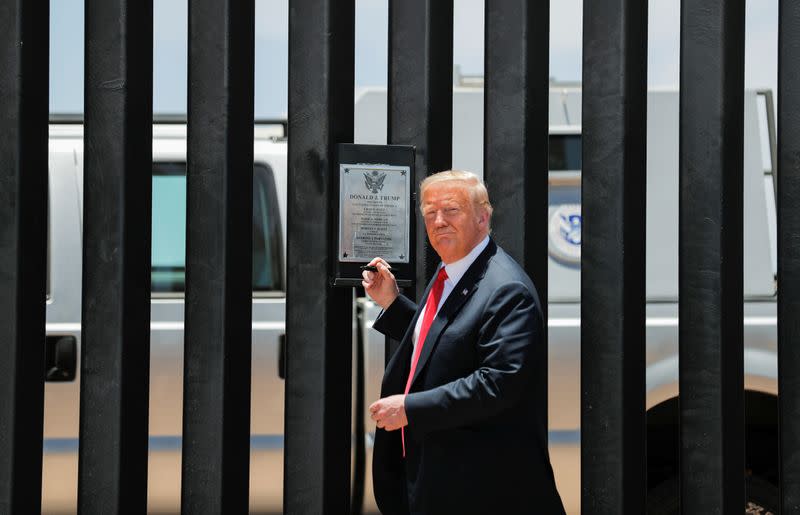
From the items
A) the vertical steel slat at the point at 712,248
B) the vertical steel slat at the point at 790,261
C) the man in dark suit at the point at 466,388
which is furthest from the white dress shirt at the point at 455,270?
the vertical steel slat at the point at 790,261

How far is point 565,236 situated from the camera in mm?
4055

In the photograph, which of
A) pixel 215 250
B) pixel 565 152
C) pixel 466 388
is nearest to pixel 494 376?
pixel 466 388

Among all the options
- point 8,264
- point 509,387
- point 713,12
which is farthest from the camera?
point 713,12

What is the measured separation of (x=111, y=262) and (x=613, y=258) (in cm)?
143

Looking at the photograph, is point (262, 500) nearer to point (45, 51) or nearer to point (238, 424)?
point (238, 424)

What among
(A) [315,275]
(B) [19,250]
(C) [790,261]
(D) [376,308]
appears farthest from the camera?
(D) [376,308]

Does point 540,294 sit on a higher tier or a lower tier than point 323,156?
lower

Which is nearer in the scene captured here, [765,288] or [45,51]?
[45,51]

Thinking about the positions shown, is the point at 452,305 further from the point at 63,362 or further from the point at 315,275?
the point at 63,362

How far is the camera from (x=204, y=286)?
8.68ft

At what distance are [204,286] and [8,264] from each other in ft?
1.76

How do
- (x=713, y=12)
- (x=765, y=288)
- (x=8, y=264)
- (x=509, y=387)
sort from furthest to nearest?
1. (x=765, y=288)
2. (x=713, y=12)
3. (x=8, y=264)
4. (x=509, y=387)

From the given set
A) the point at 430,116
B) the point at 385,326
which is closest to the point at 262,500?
the point at 385,326

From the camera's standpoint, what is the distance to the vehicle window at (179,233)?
4102 millimetres
